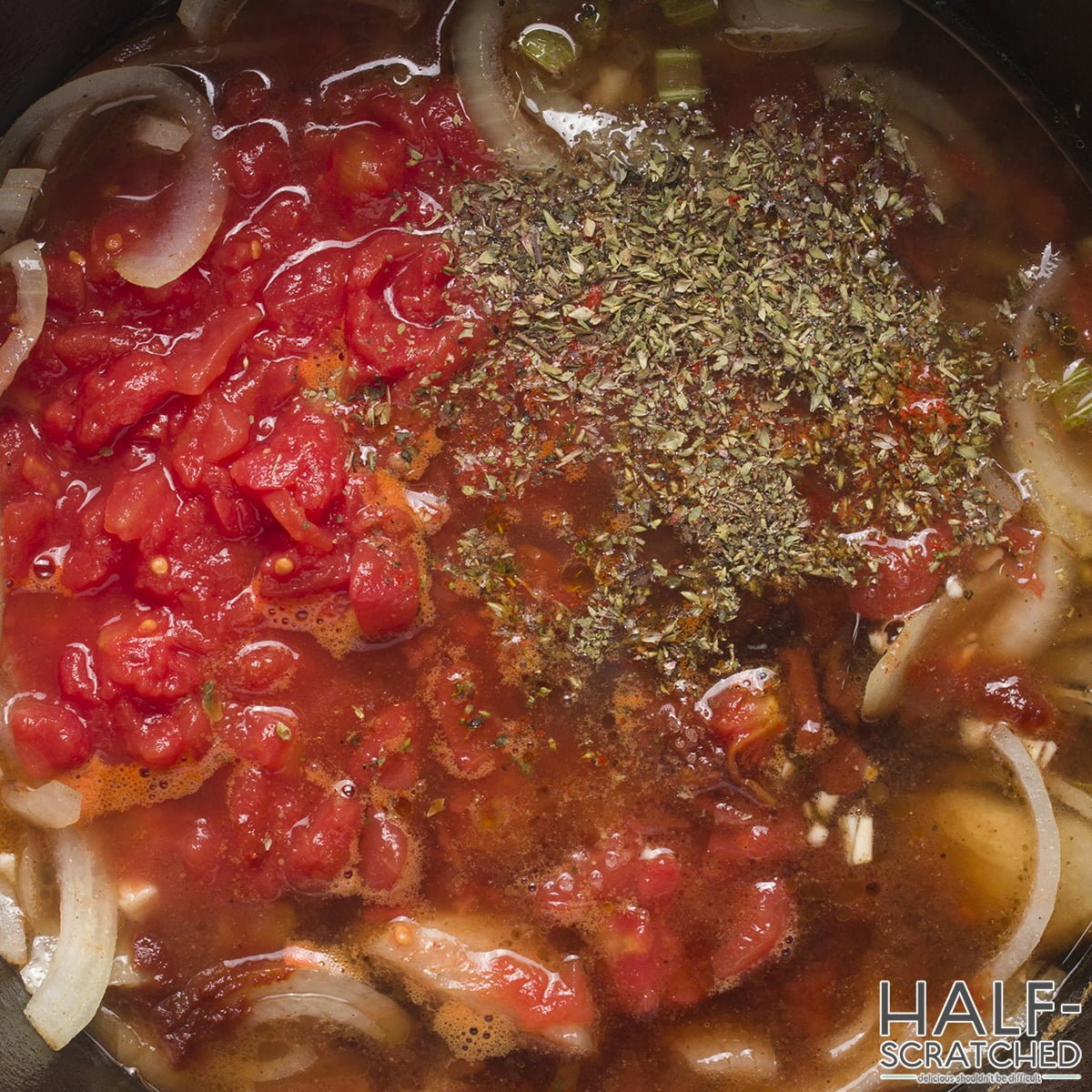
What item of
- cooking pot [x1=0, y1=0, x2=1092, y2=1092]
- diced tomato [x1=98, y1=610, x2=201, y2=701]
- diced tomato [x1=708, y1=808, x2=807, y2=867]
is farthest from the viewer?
diced tomato [x1=708, y1=808, x2=807, y2=867]

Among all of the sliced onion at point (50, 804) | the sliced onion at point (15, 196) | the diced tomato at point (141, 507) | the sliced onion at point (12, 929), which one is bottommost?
the sliced onion at point (12, 929)

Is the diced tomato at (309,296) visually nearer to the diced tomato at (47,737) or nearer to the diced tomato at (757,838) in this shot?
the diced tomato at (47,737)

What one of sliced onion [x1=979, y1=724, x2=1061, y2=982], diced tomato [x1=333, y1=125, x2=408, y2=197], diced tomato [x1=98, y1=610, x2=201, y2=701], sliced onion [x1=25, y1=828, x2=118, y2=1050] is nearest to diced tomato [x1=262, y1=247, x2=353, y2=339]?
Result: diced tomato [x1=333, y1=125, x2=408, y2=197]

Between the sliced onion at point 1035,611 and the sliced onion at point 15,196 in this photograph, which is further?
the sliced onion at point 1035,611

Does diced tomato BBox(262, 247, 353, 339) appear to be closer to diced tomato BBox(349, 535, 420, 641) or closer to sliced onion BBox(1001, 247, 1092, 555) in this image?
diced tomato BBox(349, 535, 420, 641)

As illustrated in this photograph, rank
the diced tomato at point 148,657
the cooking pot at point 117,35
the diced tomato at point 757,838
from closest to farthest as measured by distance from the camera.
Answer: the diced tomato at point 148,657 < the cooking pot at point 117,35 < the diced tomato at point 757,838

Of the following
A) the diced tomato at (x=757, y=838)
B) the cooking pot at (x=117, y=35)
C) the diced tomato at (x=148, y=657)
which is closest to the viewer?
the diced tomato at (x=148, y=657)

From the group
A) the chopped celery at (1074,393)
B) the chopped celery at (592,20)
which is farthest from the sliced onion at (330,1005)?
the chopped celery at (592,20)

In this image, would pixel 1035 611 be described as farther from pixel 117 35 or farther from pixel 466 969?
pixel 117 35
